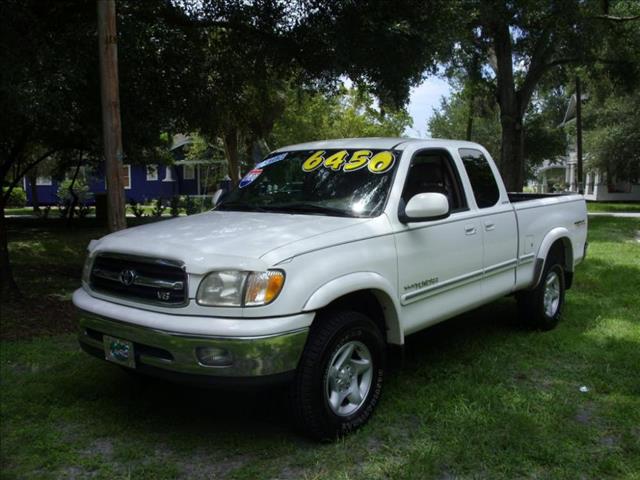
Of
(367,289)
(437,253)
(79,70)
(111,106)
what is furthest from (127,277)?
(79,70)

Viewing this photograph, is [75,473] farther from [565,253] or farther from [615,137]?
[615,137]

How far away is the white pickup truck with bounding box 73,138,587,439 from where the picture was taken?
326 centimetres

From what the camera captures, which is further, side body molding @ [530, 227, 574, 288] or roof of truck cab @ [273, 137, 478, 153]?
side body molding @ [530, 227, 574, 288]

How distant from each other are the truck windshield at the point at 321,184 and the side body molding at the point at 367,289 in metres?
0.53

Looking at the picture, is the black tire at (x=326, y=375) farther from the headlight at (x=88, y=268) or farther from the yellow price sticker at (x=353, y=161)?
the headlight at (x=88, y=268)

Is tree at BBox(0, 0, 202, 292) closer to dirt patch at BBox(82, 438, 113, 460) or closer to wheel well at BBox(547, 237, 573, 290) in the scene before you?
dirt patch at BBox(82, 438, 113, 460)

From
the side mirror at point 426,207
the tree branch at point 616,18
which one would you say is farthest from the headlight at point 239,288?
the tree branch at point 616,18

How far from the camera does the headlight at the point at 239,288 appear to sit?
3.25 meters

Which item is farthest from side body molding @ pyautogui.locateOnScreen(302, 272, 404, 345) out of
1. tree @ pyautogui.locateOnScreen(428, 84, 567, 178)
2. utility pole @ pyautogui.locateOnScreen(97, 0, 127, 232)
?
tree @ pyautogui.locateOnScreen(428, 84, 567, 178)

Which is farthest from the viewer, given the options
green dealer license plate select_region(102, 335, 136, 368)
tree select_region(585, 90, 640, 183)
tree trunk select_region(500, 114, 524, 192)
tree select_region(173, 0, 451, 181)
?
tree select_region(585, 90, 640, 183)

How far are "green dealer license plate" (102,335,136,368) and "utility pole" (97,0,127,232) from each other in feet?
7.16

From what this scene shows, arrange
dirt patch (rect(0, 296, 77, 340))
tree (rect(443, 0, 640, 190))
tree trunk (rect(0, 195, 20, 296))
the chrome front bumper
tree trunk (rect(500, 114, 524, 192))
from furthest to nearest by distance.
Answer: tree trunk (rect(500, 114, 524, 192)), tree (rect(443, 0, 640, 190)), tree trunk (rect(0, 195, 20, 296)), dirt patch (rect(0, 296, 77, 340)), the chrome front bumper

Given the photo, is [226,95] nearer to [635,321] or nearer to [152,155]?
[635,321]

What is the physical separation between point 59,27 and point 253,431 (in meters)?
5.34
